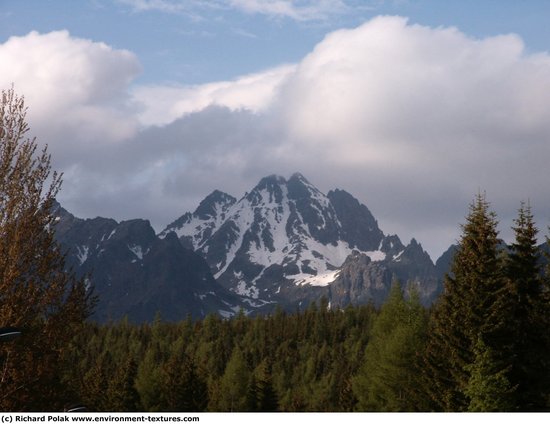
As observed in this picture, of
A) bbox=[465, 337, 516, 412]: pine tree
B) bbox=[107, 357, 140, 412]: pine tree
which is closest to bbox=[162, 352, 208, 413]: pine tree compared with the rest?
bbox=[107, 357, 140, 412]: pine tree

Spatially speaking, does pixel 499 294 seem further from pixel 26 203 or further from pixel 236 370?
pixel 236 370

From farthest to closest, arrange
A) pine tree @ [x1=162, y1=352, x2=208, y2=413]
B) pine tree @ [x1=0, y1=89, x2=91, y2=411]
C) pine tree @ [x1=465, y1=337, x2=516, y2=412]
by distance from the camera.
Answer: pine tree @ [x1=162, y1=352, x2=208, y2=413] < pine tree @ [x1=465, y1=337, x2=516, y2=412] < pine tree @ [x1=0, y1=89, x2=91, y2=411]

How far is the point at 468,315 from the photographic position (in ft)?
140

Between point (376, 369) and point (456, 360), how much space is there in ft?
70.7

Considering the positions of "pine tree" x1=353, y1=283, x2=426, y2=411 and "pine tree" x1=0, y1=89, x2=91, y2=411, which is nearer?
"pine tree" x1=0, y1=89, x2=91, y2=411

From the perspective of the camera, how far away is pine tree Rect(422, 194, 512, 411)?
42.6 metres

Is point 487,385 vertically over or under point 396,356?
→ under

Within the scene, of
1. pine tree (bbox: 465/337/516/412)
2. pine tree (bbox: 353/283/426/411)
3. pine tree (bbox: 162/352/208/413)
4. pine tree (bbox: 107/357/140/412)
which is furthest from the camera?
pine tree (bbox: 162/352/208/413)

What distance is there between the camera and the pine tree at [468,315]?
42.6 m

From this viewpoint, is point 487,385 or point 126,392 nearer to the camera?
point 487,385

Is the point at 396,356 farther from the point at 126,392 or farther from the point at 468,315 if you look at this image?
the point at 126,392

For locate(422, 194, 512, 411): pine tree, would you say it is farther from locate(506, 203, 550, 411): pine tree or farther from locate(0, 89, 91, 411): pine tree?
locate(0, 89, 91, 411): pine tree

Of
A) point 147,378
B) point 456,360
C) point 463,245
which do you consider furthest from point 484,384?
point 147,378

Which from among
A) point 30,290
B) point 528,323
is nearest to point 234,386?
point 528,323
